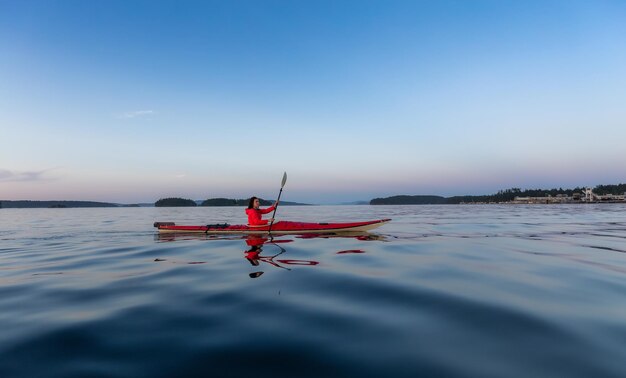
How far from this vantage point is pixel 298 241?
15398 mm

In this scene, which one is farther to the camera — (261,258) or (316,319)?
(261,258)

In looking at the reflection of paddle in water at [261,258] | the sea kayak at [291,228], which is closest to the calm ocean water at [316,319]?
the reflection of paddle in water at [261,258]

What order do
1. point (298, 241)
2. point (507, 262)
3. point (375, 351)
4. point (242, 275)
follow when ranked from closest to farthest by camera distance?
point (375, 351) → point (242, 275) → point (507, 262) → point (298, 241)

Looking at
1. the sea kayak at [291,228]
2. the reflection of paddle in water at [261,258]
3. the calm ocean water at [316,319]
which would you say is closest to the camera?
the calm ocean water at [316,319]

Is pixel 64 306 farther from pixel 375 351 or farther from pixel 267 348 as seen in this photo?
pixel 375 351

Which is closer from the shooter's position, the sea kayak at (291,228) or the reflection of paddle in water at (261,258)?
the reflection of paddle in water at (261,258)

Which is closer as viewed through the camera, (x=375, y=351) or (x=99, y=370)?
(x=99, y=370)

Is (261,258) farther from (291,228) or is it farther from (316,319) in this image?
(291,228)

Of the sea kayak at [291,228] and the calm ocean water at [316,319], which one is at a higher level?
the sea kayak at [291,228]

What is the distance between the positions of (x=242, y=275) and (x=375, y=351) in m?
4.97

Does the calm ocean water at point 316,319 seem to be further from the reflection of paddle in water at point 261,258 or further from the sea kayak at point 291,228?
the sea kayak at point 291,228

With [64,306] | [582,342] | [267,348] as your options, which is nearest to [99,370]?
[267,348]

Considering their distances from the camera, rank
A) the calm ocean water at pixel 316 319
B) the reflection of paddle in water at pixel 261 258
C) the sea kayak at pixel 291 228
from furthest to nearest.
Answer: the sea kayak at pixel 291 228, the reflection of paddle in water at pixel 261 258, the calm ocean water at pixel 316 319

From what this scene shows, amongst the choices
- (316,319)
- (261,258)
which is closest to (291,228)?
(261,258)
